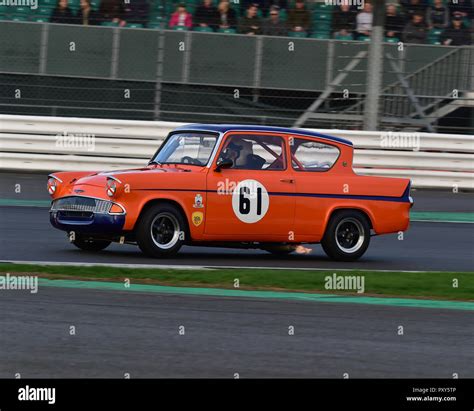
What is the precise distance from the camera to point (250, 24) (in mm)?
17203

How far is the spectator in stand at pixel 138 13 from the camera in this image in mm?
17312

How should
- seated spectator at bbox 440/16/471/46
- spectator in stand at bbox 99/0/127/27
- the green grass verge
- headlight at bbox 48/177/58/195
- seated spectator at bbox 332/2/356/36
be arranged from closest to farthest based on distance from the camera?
the green grass verge → headlight at bbox 48/177/58/195 → spectator in stand at bbox 99/0/127/27 → seated spectator at bbox 332/2/356/36 → seated spectator at bbox 440/16/471/46

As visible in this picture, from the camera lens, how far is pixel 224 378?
19.6 feet

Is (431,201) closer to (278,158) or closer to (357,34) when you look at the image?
(357,34)

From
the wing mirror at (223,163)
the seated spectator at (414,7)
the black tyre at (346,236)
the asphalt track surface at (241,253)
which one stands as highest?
the seated spectator at (414,7)

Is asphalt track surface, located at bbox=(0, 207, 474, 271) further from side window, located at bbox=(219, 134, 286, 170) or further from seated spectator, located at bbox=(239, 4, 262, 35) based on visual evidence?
seated spectator, located at bbox=(239, 4, 262, 35)

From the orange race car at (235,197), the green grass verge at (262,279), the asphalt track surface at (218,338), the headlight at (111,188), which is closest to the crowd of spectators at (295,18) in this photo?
the orange race car at (235,197)

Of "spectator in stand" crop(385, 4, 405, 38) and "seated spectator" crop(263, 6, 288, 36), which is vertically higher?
"spectator in stand" crop(385, 4, 405, 38)

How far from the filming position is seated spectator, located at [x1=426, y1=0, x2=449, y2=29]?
1758cm

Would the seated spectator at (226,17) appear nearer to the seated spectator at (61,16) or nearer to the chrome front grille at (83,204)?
the seated spectator at (61,16)

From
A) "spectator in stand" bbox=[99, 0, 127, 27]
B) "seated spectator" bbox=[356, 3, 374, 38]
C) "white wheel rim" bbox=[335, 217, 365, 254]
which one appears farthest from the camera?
"seated spectator" bbox=[356, 3, 374, 38]

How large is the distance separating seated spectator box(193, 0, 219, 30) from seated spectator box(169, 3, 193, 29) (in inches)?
4.0

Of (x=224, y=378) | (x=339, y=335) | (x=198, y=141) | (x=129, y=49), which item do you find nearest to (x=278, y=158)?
(x=198, y=141)

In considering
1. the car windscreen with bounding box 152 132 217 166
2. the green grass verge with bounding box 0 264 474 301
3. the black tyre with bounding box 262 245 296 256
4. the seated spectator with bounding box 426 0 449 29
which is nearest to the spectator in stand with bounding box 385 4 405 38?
the seated spectator with bounding box 426 0 449 29
